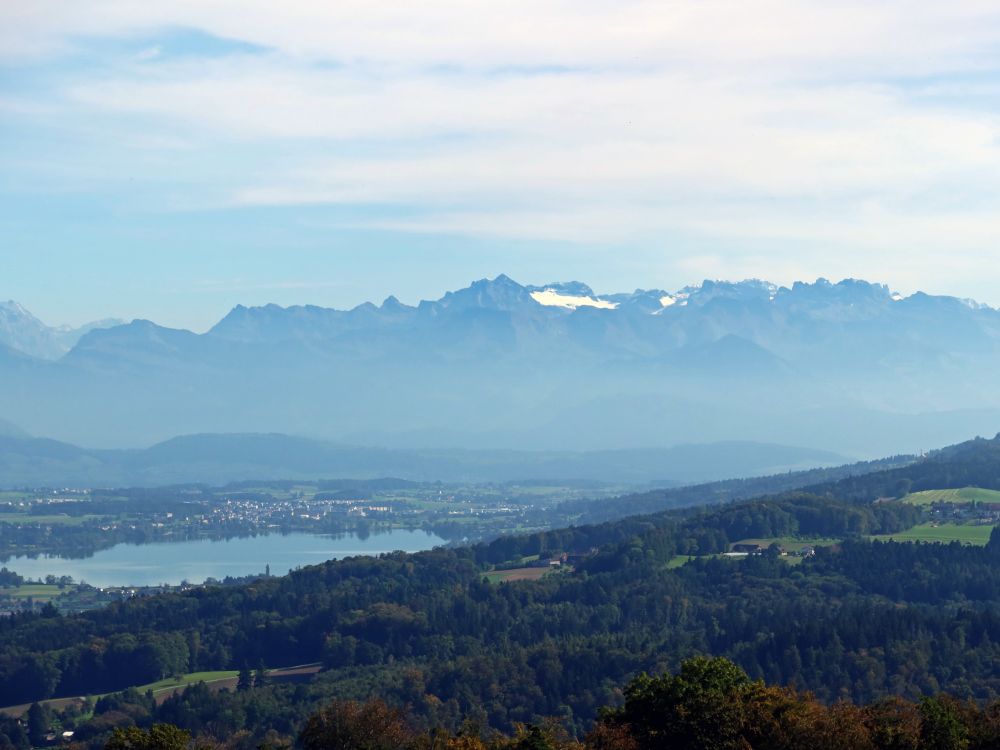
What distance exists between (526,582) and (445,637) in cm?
1673

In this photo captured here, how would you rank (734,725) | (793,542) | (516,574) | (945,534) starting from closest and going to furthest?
(734,725)
(945,534)
(516,574)
(793,542)

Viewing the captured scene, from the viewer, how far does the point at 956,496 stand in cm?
14950

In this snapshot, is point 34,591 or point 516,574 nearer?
point 516,574

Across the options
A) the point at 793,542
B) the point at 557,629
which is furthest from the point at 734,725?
the point at 793,542

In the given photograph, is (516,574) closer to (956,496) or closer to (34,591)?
(956,496)

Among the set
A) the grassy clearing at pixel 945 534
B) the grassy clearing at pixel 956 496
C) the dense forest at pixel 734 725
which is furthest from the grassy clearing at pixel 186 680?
the grassy clearing at pixel 956 496

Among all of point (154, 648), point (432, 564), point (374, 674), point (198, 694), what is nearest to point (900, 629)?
point (374, 674)

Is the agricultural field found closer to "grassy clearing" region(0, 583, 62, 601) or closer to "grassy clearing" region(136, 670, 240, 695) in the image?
"grassy clearing" region(0, 583, 62, 601)

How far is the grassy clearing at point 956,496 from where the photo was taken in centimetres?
14575

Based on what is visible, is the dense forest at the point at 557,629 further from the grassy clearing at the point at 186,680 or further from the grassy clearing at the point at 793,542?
the grassy clearing at the point at 793,542

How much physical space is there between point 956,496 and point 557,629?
2172 inches

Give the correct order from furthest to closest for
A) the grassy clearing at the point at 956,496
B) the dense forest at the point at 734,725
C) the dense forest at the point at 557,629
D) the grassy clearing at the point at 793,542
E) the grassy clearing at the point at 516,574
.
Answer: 1. the grassy clearing at the point at 956,496
2. the grassy clearing at the point at 793,542
3. the grassy clearing at the point at 516,574
4. the dense forest at the point at 557,629
5. the dense forest at the point at 734,725

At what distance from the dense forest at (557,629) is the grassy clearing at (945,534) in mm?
2906

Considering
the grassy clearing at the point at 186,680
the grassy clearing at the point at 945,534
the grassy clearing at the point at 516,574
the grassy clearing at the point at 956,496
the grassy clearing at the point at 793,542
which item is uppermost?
the grassy clearing at the point at 956,496
